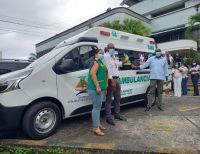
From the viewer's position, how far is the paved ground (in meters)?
3.95

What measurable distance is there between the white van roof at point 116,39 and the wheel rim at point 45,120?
1.83 m

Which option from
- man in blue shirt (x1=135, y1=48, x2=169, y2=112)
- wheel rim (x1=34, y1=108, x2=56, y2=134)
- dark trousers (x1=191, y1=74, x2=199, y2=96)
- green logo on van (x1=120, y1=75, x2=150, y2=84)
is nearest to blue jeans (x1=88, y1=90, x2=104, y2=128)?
wheel rim (x1=34, y1=108, x2=56, y2=134)

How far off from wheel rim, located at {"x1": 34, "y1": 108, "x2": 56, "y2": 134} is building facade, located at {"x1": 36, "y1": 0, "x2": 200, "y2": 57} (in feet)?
77.7

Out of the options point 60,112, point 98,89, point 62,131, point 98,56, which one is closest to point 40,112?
point 60,112

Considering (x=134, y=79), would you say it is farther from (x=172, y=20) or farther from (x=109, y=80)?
(x=172, y=20)

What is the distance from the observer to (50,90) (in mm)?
4562

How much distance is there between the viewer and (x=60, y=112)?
15.7 feet

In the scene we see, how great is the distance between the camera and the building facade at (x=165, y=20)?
26.6m

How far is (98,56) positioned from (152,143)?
192 cm

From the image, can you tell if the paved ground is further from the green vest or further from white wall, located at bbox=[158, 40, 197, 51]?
white wall, located at bbox=[158, 40, 197, 51]

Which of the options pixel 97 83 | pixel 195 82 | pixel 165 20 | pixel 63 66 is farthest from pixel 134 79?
pixel 165 20

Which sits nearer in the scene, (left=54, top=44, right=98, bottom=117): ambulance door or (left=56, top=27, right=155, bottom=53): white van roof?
(left=54, top=44, right=98, bottom=117): ambulance door

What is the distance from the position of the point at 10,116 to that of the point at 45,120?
70cm

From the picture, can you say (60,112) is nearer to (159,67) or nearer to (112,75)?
(112,75)
